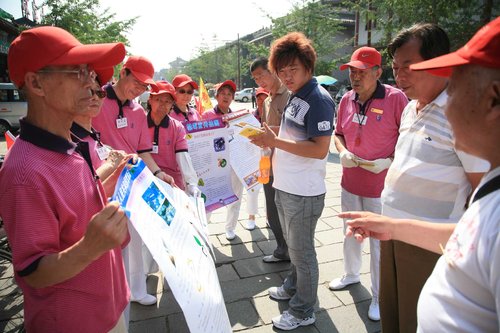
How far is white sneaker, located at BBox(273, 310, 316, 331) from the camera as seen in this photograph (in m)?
2.36

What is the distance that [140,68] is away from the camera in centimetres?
274

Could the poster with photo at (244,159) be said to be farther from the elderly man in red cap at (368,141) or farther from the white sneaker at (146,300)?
the white sneaker at (146,300)

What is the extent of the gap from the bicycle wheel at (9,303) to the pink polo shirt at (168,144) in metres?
1.45

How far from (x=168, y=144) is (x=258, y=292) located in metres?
1.58

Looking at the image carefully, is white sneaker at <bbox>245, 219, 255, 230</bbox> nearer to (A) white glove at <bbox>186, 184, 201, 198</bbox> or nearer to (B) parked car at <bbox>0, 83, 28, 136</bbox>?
(A) white glove at <bbox>186, 184, 201, 198</bbox>

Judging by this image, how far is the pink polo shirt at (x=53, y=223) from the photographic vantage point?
40.9 inches

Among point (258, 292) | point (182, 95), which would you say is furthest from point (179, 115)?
point (258, 292)

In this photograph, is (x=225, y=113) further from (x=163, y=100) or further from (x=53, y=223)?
(x=53, y=223)

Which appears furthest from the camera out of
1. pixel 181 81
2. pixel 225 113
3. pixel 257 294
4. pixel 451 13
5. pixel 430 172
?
pixel 451 13

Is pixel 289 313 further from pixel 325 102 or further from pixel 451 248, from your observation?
pixel 451 248

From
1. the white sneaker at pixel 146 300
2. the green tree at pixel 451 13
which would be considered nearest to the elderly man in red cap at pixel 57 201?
the white sneaker at pixel 146 300

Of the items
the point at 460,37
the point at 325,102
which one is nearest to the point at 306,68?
the point at 325,102

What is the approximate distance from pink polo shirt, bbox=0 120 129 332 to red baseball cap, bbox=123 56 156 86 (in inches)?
60.4

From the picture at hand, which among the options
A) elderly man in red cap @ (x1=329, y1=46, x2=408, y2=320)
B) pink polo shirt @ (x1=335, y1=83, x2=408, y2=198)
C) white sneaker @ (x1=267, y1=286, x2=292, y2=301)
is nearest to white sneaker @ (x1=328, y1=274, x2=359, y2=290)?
elderly man in red cap @ (x1=329, y1=46, x2=408, y2=320)
